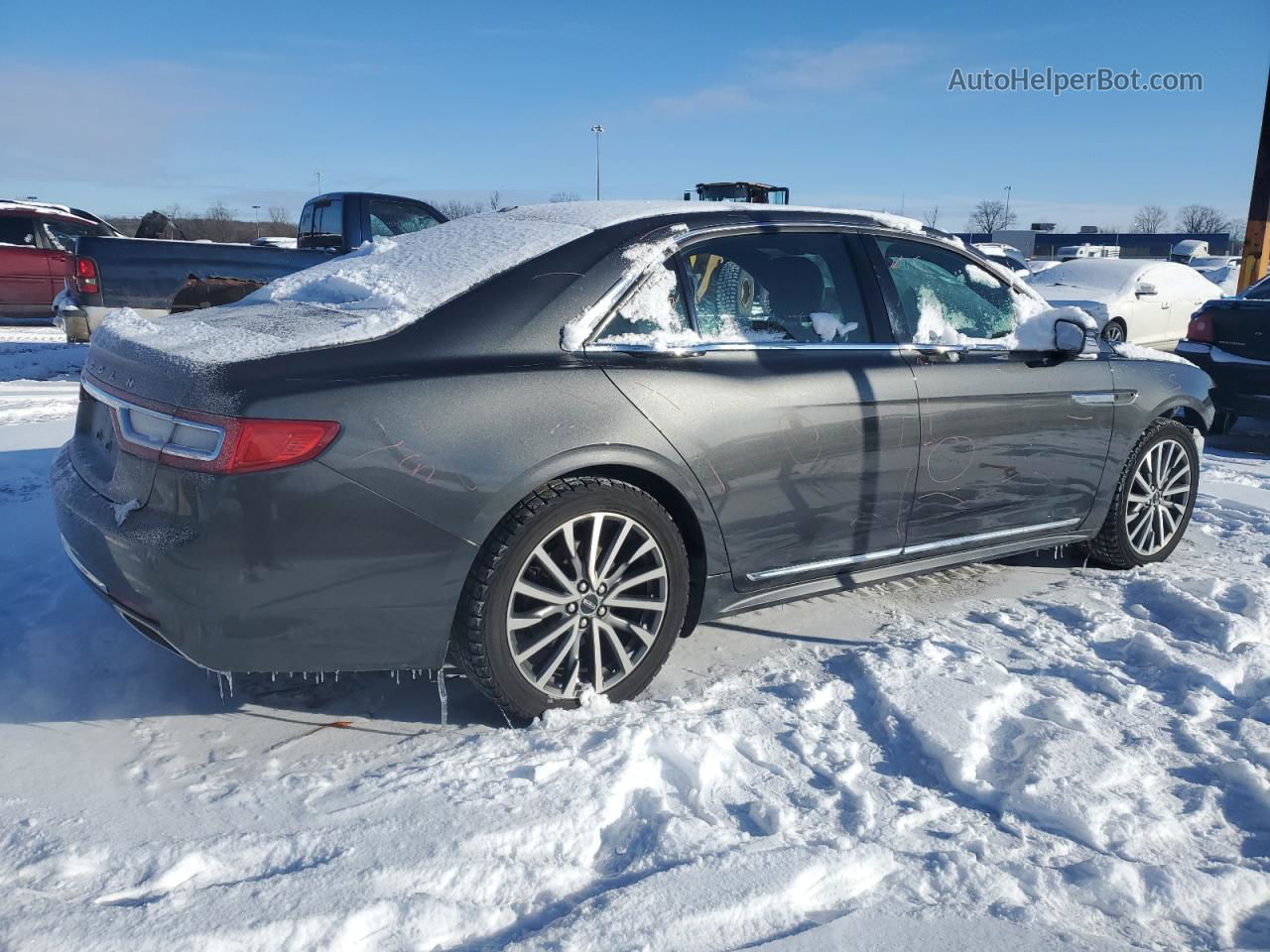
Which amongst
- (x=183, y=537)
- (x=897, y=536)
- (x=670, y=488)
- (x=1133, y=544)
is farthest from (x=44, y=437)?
(x=1133, y=544)

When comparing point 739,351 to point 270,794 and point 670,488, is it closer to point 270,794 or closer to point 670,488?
point 670,488

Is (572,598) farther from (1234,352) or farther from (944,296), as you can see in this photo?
(1234,352)

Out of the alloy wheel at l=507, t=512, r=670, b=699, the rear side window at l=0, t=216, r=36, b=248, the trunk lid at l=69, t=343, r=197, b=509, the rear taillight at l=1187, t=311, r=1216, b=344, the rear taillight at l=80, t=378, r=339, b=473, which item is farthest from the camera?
the rear side window at l=0, t=216, r=36, b=248

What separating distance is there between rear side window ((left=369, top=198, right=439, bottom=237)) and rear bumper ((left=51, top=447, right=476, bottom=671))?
7331 millimetres

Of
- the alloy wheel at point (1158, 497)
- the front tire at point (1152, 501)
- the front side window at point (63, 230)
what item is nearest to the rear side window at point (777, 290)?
the front tire at point (1152, 501)

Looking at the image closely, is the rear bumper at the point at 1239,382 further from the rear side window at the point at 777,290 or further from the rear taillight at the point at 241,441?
the rear taillight at the point at 241,441

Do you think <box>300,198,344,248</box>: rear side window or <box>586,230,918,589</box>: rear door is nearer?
<box>586,230,918,589</box>: rear door

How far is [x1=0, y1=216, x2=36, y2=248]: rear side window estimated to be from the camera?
47.1 ft

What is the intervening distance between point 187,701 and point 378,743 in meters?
0.70

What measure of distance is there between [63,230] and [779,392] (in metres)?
14.9

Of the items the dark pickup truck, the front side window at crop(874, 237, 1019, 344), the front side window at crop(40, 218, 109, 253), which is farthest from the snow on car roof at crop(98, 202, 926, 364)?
the front side window at crop(40, 218, 109, 253)

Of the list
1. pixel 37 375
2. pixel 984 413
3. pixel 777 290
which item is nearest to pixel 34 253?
pixel 37 375

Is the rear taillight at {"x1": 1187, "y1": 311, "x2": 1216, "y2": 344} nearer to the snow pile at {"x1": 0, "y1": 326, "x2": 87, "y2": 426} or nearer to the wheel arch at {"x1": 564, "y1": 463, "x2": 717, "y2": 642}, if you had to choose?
the wheel arch at {"x1": 564, "y1": 463, "x2": 717, "y2": 642}

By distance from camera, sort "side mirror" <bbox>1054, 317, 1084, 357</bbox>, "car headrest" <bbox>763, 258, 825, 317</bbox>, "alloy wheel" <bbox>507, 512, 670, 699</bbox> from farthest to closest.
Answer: "side mirror" <bbox>1054, 317, 1084, 357</bbox>
"car headrest" <bbox>763, 258, 825, 317</bbox>
"alloy wheel" <bbox>507, 512, 670, 699</bbox>
